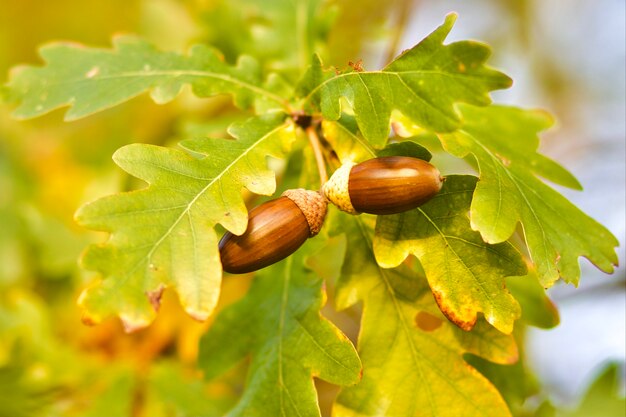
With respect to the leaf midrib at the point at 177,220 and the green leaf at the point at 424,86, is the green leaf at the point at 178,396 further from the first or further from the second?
the green leaf at the point at 424,86

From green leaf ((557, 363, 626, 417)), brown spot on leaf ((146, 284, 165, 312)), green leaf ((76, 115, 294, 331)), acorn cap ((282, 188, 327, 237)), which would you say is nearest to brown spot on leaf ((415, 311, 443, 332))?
acorn cap ((282, 188, 327, 237))

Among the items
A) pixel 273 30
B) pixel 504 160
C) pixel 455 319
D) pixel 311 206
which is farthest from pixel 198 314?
pixel 273 30

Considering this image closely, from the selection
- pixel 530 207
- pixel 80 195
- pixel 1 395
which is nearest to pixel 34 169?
pixel 80 195

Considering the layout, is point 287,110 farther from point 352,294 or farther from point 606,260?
point 606,260

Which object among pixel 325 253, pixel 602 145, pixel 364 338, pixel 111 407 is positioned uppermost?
pixel 364 338

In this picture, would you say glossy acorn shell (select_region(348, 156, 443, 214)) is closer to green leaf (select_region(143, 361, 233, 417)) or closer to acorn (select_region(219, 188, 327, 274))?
acorn (select_region(219, 188, 327, 274))

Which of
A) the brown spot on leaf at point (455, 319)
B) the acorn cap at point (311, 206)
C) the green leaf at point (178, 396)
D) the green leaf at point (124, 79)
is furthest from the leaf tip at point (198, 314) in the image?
the green leaf at point (178, 396)
